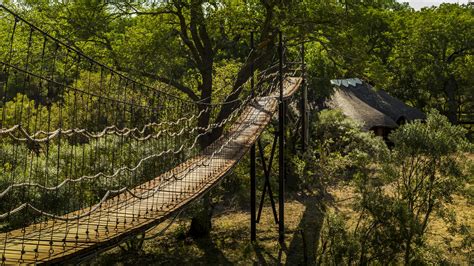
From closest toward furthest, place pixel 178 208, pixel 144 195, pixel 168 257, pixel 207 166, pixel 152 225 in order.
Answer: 1. pixel 152 225
2. pixel 178 208
3. pixel 144 195
4. pixel 207 166
5. pixel 168 257

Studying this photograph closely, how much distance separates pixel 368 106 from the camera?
75.4ft

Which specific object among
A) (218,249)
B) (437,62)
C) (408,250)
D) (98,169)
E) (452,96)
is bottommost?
(218,249)

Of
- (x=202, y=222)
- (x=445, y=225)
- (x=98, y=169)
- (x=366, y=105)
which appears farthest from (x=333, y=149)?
(x=98, y=169)

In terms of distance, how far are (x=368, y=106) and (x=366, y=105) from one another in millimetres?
111

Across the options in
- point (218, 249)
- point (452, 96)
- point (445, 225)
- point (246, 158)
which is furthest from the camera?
point (452, 96)

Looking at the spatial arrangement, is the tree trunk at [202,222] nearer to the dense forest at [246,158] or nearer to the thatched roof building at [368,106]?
the dense forest at [246,158]

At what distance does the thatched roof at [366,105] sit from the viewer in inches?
860

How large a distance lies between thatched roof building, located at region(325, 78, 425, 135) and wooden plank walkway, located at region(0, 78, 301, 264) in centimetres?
1267

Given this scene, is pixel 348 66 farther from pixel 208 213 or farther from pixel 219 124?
pixel 208 213

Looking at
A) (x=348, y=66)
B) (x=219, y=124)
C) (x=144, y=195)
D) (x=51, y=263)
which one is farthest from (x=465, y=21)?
(x=51, y=263)

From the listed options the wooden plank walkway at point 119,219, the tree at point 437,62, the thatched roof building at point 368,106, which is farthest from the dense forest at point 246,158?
the tree at point 437,62

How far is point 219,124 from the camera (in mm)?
11086

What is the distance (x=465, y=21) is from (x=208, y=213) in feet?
71.4

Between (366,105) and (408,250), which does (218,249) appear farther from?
(366,105)
